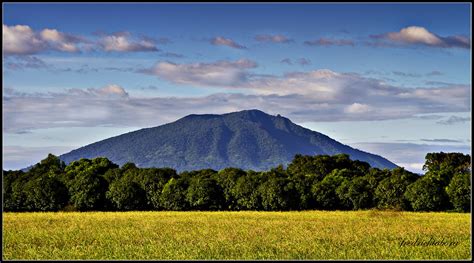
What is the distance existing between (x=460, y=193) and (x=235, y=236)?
2277 centimetres

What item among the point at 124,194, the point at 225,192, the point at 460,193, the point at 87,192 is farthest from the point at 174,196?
the point at 460,193

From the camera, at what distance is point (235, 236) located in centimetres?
2884

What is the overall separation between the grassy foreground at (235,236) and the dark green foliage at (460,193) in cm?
390

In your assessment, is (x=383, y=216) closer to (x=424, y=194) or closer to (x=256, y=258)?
(x=424, y=194)

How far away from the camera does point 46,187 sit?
50125mm

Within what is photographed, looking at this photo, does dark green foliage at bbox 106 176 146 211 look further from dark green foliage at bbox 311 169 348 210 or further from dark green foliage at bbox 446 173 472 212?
dark green foliage at bbox 446 173 472 212

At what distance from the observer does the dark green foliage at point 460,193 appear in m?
46.7

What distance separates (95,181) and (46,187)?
10.5 feet

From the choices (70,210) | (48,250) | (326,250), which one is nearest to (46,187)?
(70,210)

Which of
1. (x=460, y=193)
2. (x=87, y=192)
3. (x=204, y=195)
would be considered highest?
(x=460, y=193)

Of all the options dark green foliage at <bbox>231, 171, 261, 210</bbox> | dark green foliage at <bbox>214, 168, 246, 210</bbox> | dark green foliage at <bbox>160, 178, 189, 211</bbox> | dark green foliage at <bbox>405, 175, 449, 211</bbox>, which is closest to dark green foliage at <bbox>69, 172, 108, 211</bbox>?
dark green foliage at <bbox>160, 178, 189, 211</bbox>

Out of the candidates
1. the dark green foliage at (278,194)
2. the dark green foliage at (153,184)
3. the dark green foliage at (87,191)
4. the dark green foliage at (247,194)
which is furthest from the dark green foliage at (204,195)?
the dark green foliage at (87,191)

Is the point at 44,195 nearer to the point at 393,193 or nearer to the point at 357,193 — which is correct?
the point at 357,193

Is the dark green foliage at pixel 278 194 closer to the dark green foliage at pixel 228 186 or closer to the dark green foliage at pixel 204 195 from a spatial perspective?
the dark green foliage at pixel 228 186
